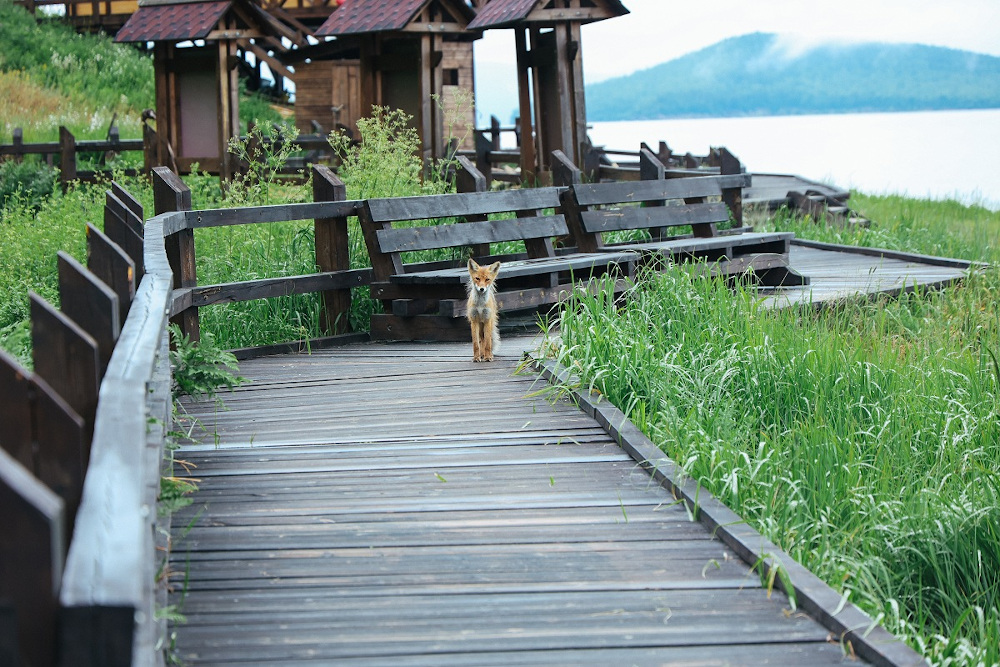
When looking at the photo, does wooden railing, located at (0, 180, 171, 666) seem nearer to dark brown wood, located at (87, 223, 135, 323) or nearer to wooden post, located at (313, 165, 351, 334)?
dark brown wood, located at (87, 223, 135, 323)

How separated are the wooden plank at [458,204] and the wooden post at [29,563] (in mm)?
7271

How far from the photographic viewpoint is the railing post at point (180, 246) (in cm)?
805

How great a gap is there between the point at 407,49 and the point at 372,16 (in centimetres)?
66

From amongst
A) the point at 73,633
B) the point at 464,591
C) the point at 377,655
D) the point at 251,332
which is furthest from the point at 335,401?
the point at 73,633

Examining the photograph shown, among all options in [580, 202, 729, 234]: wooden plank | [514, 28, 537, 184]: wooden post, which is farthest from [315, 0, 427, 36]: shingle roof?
[580, 202, 729, 234]: wooden plank

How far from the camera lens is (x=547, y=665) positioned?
3.48 meters

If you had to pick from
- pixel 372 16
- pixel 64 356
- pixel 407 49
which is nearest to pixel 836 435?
pixel 64 356

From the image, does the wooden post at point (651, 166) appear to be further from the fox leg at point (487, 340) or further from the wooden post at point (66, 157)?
the wooden post at point (66, 157)

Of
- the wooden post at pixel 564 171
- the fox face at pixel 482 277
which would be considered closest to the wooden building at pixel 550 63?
the wooden post at pixel 564 171

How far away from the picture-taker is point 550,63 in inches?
577

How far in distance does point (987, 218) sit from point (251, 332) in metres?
16.5

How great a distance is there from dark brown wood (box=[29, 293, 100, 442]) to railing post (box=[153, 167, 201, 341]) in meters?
4.73

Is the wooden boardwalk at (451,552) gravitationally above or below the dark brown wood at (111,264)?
below

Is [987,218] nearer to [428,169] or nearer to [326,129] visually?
[428,169]
